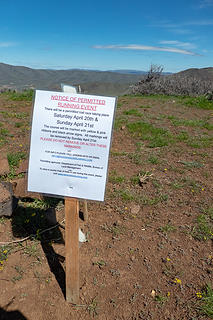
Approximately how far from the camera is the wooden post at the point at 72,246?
210cm

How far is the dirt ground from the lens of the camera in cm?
237

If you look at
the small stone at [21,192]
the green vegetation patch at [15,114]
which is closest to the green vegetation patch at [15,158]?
the small stone at [21,192]

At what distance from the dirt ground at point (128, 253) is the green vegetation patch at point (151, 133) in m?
1.26

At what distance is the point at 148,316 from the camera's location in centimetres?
230

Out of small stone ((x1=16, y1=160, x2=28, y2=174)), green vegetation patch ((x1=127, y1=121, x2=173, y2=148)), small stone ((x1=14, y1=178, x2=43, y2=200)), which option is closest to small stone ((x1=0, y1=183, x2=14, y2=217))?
small stone ((x1=14, y1=178, x2=43, y2=200))

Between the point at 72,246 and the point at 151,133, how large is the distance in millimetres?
5502

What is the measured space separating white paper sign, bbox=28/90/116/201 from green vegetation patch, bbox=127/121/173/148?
4452 millimetres

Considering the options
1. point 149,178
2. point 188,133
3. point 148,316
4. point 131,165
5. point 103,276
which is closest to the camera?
point 148,316

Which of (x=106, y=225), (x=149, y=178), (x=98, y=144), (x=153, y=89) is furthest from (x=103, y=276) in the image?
(x=153, y=89)

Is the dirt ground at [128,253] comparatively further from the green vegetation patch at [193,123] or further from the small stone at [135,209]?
the green vegetation patch at [193,123]

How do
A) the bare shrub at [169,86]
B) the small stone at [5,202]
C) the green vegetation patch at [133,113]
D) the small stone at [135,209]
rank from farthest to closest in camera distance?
the bare shrub at [169,86]
the green vegetation patch at [133,113]
the small stone at [135,209]
the small stone at [5,202]

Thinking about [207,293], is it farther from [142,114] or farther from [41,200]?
[142,114]

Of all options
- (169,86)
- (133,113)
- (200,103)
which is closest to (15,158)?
(133,113)

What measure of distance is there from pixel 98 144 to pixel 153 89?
14.0 metres
